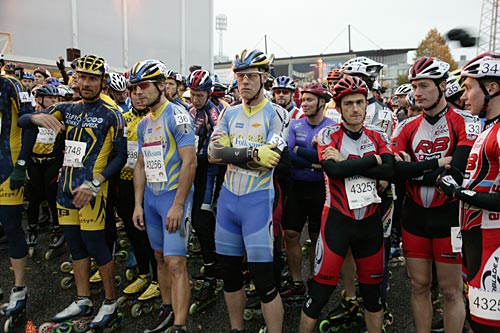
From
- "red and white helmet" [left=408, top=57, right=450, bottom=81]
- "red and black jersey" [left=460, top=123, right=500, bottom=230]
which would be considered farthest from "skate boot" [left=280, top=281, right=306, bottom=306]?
"red and white helmet" [left=408, top=57, right=450, bottom=81]

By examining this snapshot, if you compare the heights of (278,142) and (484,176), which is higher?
(278,142)

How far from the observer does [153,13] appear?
27594mm

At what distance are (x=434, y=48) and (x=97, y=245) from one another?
5283 centimetres

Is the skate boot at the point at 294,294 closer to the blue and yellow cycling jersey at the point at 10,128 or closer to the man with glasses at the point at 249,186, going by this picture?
the man with glasses at the point at 249,186

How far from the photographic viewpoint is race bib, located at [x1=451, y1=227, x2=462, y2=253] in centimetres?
300

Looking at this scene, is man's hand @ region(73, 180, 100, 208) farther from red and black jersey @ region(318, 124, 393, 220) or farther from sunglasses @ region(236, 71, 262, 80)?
red and black jersey @ region(318, 124, 393, 220)

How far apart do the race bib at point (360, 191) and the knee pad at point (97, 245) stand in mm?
2661

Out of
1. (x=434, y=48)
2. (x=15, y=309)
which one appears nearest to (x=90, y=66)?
(x=15, y=309)

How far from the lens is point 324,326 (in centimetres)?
390

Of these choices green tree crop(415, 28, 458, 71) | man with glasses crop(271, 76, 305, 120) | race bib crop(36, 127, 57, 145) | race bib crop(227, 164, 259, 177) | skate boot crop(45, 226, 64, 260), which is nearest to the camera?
race bib crop(227, 164, 259, 177)

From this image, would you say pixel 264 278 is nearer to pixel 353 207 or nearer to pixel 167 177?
pixel 353 207

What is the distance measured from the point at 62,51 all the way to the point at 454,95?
23121 millimetres

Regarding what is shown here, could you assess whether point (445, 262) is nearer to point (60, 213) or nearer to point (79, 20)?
point (60, 213)

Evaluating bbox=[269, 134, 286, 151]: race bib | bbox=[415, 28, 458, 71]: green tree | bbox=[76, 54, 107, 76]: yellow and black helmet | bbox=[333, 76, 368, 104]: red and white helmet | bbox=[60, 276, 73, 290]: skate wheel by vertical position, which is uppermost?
bbox=[415, 28, 458, 71]: green tree
